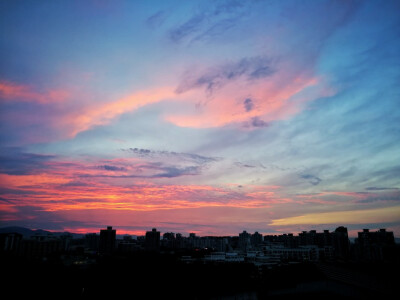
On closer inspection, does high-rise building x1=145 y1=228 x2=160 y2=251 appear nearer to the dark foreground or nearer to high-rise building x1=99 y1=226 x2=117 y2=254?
high-rise building x1=99 y1=226 x2=117 y2=254

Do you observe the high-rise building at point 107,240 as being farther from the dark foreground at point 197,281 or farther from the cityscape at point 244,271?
the dark foreground at point 197,281

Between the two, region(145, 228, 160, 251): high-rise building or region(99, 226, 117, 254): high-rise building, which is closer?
region(99, 226, 117, 254): high-rise building

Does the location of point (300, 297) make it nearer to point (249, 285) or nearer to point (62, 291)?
point (249, 285)

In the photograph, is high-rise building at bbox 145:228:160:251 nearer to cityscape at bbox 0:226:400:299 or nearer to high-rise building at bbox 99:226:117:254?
high-rise building at bbox 99:226:117:254

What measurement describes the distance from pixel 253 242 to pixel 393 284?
15903cm

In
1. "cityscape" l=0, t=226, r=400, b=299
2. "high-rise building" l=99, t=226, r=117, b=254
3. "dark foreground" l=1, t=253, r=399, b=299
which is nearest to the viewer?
"dark foreground" l=1, t=253, r=399, b=299

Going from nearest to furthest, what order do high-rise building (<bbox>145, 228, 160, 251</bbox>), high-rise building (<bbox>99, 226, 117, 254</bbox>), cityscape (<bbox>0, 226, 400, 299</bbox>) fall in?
cityscape (<bbox>0, 226, 400, 299</bbox>) → high-rise building (<bbox>99, 226, 117, 254</bbox>) → high-rise building (<bbox>145, 228, 160, 251</bbox>)

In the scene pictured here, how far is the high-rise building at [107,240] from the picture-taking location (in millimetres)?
114569

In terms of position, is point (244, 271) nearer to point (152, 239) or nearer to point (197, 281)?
point (197, 281)

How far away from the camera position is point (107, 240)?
Result: 11581cm

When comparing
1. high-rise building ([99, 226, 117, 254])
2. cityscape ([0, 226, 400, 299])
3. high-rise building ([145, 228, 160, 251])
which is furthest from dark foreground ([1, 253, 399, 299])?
high-rise building ([145, 228, 160, 251])

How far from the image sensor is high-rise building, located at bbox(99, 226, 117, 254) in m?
115

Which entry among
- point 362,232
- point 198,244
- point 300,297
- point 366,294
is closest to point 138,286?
point 300,297

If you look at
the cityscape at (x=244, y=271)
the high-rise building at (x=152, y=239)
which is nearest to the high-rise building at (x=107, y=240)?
the high-rise building at (x=152, y=239)
